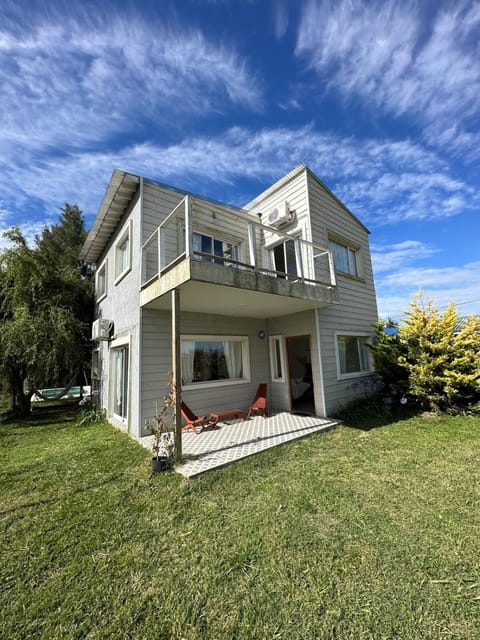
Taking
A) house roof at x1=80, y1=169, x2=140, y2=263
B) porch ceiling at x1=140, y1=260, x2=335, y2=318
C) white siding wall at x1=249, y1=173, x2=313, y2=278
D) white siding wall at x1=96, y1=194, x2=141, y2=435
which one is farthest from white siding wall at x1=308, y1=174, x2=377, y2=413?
house roof at x1=80, y1=169, x2=140, y2=263

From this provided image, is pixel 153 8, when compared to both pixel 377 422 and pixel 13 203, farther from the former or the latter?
pixel 377 422

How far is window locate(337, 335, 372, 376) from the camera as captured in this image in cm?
858

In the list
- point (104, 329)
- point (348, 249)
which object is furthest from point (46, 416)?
point (348, 249)

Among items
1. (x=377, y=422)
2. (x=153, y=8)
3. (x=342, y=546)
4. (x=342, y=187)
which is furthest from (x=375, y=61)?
(x=342, y=546)

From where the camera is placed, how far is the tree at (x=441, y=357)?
748 centimetres

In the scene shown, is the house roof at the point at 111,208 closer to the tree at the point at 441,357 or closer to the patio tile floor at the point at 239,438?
the patio tile floor at the point at 239,438

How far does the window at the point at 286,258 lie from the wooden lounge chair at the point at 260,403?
142 inches

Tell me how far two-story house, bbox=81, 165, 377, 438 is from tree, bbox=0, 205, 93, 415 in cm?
149

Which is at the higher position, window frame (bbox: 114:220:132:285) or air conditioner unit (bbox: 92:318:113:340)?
window frame (bbox: 114:220:132:285)

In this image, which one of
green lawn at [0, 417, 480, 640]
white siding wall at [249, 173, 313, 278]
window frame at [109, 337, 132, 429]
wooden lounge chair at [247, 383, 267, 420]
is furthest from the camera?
white siding wall at [249, 173, 313, 278]

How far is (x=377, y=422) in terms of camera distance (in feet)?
24.1

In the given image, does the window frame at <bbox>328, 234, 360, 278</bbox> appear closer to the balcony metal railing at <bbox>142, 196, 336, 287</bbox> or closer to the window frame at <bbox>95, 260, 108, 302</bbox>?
the balcony metal railing at <bbox>142, 196, 336, 287</bbox>

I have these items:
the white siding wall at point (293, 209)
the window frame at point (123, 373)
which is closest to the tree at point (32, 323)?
the window frame at point (123, 373)

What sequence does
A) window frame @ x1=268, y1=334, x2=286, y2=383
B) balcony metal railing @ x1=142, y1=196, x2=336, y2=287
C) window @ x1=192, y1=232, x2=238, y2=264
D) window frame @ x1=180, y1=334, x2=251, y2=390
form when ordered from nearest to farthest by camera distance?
balcony metal railing @ x1=142, y1=196, x2=336, y2=287 → window frame @ x1=180, y1=334, x2=251, y2=390 → window @ x1=192, y1=232, x2=238, y2=264 → window frame @ x1=268, y1=334, x2=286, y2=383
